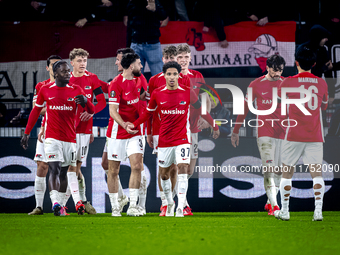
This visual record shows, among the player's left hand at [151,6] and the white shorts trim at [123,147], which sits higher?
the player's left hand at [151,6]

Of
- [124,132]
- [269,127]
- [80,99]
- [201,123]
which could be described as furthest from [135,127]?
[269,127]

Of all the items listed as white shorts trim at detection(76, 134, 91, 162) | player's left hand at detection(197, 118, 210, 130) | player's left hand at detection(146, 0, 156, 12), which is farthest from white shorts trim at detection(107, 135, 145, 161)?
player's left hand at detection(146, 0, 156, 12)

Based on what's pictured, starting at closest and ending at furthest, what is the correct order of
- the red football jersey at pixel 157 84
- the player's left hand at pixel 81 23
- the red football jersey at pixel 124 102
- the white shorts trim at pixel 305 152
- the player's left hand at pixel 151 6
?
the white shorts trim at pixel 305 152 → the red football jersey at pixel 124 102 → the red football jersey at pixel 157 84 → the player's left hand at pixel 151 6 → the player's left hand at pixel 81 23

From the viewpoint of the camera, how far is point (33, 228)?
477cm

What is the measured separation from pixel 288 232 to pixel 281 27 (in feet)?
23.1

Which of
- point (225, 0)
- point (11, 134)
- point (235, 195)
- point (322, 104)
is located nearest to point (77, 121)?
point (11, 134)

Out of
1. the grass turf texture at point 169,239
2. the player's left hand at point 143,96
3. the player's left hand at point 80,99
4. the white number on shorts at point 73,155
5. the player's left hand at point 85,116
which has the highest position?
the player's left hand at point 143,96

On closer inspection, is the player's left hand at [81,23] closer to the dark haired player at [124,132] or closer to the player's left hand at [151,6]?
the player's left hand at [151,6]

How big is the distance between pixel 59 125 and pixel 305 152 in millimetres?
3254

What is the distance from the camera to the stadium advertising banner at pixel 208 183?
8.09 meters

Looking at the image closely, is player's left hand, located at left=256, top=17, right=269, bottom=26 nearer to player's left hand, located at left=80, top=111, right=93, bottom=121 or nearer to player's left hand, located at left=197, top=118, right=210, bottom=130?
player's left hand, located at left=197, top=118, right=210, bottom=130

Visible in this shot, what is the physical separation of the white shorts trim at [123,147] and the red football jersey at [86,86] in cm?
85

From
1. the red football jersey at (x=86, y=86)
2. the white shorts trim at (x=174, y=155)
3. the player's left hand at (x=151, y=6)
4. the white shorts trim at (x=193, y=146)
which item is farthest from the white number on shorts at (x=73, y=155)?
the player's left hand at (x=151, y=6)

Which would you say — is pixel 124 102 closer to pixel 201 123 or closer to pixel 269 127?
pixel 201 123
